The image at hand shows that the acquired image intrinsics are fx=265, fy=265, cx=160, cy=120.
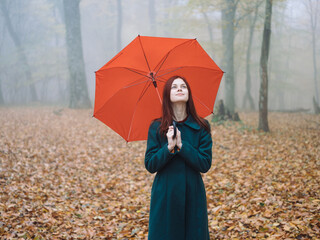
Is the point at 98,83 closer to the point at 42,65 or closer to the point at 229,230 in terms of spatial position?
the point at 229,230

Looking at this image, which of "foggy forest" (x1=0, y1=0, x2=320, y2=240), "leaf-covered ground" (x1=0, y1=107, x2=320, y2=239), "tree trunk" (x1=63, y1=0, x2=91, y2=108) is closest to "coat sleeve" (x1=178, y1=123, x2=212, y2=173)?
"foggy forest" (x1=0, y1=0, x2=320, y2=240)

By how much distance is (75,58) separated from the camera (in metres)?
17.6

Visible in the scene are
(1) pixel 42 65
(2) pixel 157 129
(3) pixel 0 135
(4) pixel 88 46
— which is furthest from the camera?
(4) pixel 88 46

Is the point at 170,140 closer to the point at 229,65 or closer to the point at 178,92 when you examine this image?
the point at 178,92

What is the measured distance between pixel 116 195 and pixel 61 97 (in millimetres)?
26254

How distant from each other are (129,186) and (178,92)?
15.1ft

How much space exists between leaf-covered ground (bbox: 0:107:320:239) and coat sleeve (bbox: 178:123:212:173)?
7.53ft

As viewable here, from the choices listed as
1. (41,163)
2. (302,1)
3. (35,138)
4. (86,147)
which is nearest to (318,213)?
(41,163)

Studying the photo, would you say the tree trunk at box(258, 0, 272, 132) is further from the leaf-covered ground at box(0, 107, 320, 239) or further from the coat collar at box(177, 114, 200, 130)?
the coat collar at box(177, 114, 200, 130)

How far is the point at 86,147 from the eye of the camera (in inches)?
370

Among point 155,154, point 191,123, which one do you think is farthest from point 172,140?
point 191,123

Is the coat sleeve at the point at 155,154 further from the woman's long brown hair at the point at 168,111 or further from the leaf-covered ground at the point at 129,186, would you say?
the leaf-covered ground at the point at 129,186

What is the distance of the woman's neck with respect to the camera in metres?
2.37

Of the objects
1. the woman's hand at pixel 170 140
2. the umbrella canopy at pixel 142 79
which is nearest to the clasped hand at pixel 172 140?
the woman's hand at pixel 170 140
